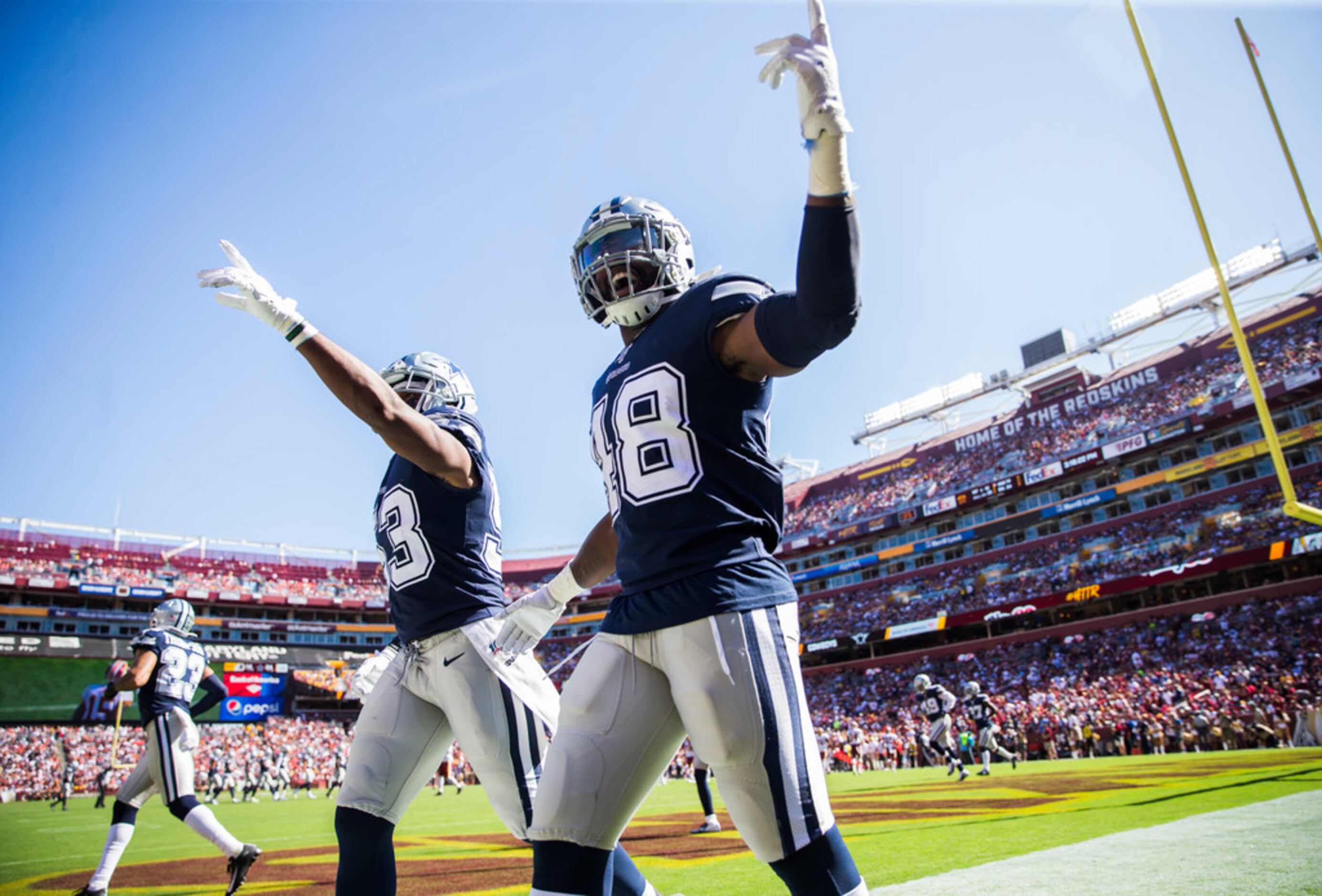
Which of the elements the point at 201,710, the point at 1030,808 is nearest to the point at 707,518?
the point at 201,710

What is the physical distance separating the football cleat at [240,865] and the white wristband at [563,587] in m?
4.01

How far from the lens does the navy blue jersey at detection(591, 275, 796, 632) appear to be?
84.7 inches

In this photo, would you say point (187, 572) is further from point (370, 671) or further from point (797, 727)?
point (797, 727)

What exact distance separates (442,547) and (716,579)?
5.83 ft

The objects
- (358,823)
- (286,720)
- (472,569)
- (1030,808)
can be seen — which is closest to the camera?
(358,823)

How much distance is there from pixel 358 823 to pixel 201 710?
13.7 feet

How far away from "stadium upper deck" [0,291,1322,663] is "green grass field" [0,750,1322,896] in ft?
71.4

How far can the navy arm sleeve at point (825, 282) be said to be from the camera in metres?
1.75

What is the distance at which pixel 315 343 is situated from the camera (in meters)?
2.47

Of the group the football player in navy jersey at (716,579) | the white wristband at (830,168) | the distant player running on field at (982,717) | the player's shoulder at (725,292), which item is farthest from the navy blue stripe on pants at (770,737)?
the distant player running on field at (982,717)

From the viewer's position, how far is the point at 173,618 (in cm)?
679

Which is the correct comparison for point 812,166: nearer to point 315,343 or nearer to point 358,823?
point 315,343

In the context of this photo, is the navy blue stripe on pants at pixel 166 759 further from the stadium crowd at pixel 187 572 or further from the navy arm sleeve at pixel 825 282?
the stadium crowd at pixel 187 572

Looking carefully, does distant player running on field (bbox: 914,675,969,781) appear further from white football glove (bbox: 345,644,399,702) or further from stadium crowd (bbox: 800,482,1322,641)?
stadium crowd (bbox: 800,482,1322,641)
